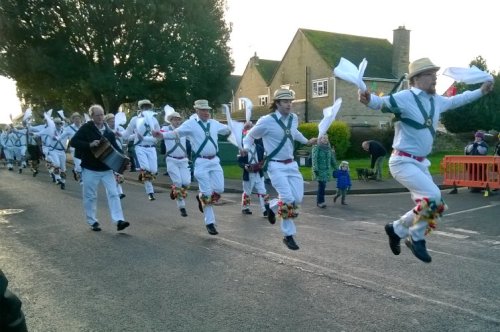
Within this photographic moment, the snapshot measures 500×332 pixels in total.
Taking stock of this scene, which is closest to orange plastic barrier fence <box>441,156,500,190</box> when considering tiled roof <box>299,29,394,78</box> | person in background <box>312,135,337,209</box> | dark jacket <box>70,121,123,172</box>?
person in background <box>312,135,337,209</box>

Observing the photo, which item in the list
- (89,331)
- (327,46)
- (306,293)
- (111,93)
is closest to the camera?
(89,331)

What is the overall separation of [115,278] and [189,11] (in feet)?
102

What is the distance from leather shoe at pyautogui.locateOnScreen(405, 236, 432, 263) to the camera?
587 cm

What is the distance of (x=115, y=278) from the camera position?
21.0 ft

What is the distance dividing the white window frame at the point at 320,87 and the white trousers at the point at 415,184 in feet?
124

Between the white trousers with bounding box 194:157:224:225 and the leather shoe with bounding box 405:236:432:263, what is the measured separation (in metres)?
4.22

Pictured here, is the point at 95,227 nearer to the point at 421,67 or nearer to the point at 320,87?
the point at 421,67

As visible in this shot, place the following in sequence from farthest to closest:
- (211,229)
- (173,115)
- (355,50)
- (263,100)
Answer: (263,100) → (355,50) → (173,115) → (211,229)

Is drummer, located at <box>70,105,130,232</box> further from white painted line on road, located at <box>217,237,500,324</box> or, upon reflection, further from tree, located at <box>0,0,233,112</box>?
tree, located at <box>0,0,233,112</box>

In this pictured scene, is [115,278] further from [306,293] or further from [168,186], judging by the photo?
[168,186]

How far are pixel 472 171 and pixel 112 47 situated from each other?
25036mm

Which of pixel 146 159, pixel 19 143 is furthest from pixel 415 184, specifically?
pixel 19 143

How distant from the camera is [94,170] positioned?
31.9 feet

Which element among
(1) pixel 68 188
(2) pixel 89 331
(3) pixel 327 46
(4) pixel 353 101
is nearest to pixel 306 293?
(2) pixel 89 331
